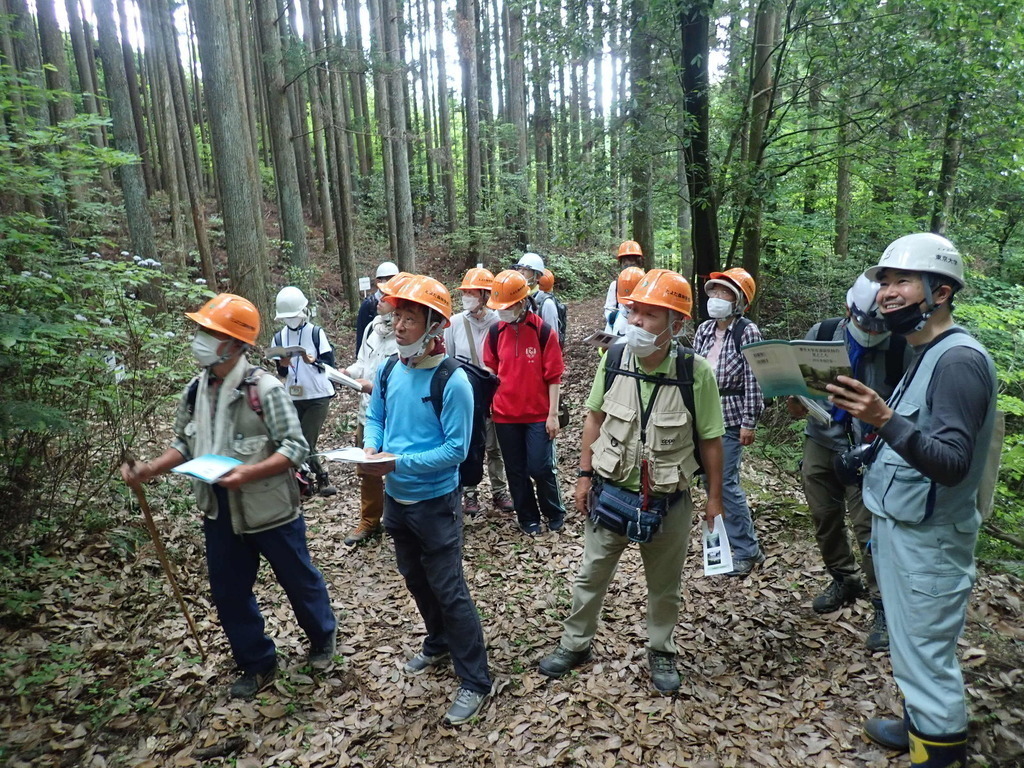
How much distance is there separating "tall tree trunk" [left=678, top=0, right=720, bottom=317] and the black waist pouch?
4.67 m

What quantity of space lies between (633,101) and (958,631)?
7.51 m

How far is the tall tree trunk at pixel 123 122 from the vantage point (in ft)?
38.5

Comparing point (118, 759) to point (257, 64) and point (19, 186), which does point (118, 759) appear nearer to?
point (19, 186)

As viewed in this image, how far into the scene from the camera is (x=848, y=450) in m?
3.68

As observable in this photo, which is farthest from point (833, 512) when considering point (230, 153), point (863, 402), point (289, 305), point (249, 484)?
point (230, 153)

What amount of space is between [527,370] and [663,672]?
2818 mm

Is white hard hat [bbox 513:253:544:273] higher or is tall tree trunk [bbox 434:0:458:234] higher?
tall tree trunk [bbox 434:0:458:234]

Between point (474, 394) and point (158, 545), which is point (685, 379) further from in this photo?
point (158, 545)

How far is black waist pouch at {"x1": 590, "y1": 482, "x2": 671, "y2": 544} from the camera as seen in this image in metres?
3.44

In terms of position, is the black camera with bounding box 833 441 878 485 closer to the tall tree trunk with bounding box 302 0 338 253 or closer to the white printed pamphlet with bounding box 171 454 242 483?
the white printed pamphlet with bounding box 171 454 242 483

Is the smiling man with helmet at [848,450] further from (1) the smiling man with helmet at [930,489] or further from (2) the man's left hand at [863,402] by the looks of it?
(2) the man's left hand at [863,402]

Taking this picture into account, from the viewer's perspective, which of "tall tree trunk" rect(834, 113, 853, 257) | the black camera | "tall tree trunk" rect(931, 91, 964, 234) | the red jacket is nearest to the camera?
the black camera

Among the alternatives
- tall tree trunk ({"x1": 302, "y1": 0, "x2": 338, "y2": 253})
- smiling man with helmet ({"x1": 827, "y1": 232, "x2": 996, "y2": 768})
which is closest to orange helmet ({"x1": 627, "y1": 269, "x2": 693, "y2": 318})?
smiling man with helmet ({"x1": 827, "y1": 232, "x2": 996, "y2": 768})

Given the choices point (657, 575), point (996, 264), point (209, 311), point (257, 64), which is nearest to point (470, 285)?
point (209, 311)
